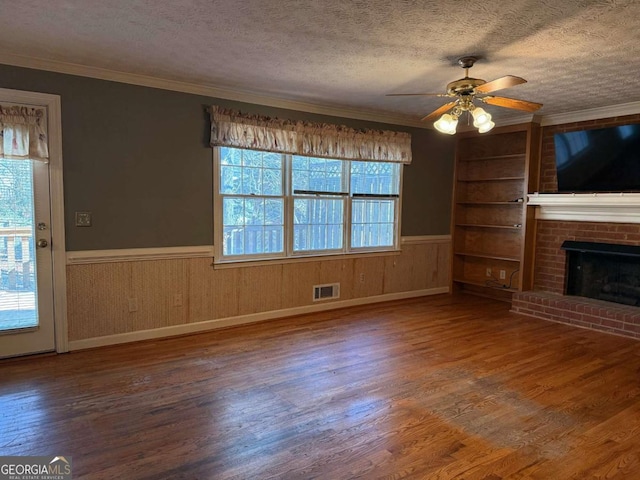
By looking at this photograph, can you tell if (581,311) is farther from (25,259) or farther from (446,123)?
(25,259)

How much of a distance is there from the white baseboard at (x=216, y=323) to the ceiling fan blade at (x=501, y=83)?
3.01 meters

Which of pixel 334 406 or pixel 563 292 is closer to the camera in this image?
pixel 334 406

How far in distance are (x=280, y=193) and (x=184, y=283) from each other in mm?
1385

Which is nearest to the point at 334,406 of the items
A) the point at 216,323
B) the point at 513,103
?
the point at 216,323

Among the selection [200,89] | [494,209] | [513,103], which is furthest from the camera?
[494,209]

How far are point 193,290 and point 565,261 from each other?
170 inches

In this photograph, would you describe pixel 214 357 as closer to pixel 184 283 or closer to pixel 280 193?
pixel 184 283

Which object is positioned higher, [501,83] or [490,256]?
[501,83]

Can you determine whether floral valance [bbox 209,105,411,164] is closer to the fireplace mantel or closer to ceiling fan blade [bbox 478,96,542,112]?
the fireplace mantel

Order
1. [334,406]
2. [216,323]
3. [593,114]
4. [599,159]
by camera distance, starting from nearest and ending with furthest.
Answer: [334,406] → [216,323] → [599,159] → [593,114]

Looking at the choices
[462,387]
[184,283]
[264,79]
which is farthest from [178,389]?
[264,79]

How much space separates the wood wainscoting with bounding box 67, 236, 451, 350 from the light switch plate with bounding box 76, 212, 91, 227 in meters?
0.26

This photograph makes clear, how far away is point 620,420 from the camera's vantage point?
2.70m
